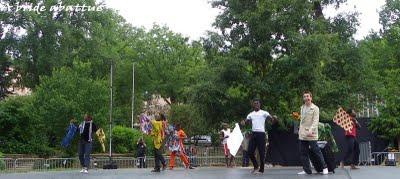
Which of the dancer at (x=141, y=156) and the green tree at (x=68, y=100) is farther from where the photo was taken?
the green tree at (x=68, y=100)

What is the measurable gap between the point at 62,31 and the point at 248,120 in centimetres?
3764

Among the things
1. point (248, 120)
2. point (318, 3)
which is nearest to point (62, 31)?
point (318, 3)

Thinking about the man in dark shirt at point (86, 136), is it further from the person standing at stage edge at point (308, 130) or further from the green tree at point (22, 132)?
the green tree at point (22, 132)

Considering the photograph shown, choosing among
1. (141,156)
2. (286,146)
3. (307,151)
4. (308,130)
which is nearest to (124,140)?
(141,156)

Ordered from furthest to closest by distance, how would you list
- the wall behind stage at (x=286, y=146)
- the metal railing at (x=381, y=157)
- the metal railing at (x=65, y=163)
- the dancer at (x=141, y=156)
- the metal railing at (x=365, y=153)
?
1. the dancer at (x=141, y=156)
2. the metal railing at (x=65, y=163)
3. the metal railing at (x=365, y=153)
4. the wall behind stage at (x=286, y=146)
5. the metal railing at (x=381, y=157)

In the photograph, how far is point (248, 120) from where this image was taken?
14.9 m

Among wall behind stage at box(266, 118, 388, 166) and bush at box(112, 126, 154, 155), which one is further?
bush at box(112, 126, 154, 155)

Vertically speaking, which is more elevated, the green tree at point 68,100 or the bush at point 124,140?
the green tree at point 68,100

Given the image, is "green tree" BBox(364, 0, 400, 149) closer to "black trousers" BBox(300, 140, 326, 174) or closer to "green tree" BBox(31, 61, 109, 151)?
"black trousers" BBox(300, 140, 326, 174)

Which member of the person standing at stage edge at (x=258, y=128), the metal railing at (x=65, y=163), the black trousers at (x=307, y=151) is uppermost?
the person standing at stage edge at (x=258, y=128)

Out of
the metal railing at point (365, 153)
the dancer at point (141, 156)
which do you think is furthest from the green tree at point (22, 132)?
the metal railing at point (365, 153)

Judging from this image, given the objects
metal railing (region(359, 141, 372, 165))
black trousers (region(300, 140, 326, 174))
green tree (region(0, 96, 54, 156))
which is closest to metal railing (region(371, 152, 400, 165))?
metal railing (region(359, 141, 372, 165))

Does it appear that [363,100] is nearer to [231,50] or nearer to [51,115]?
[231,50]

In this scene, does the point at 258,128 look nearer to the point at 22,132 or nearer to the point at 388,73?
the point at 388,73
